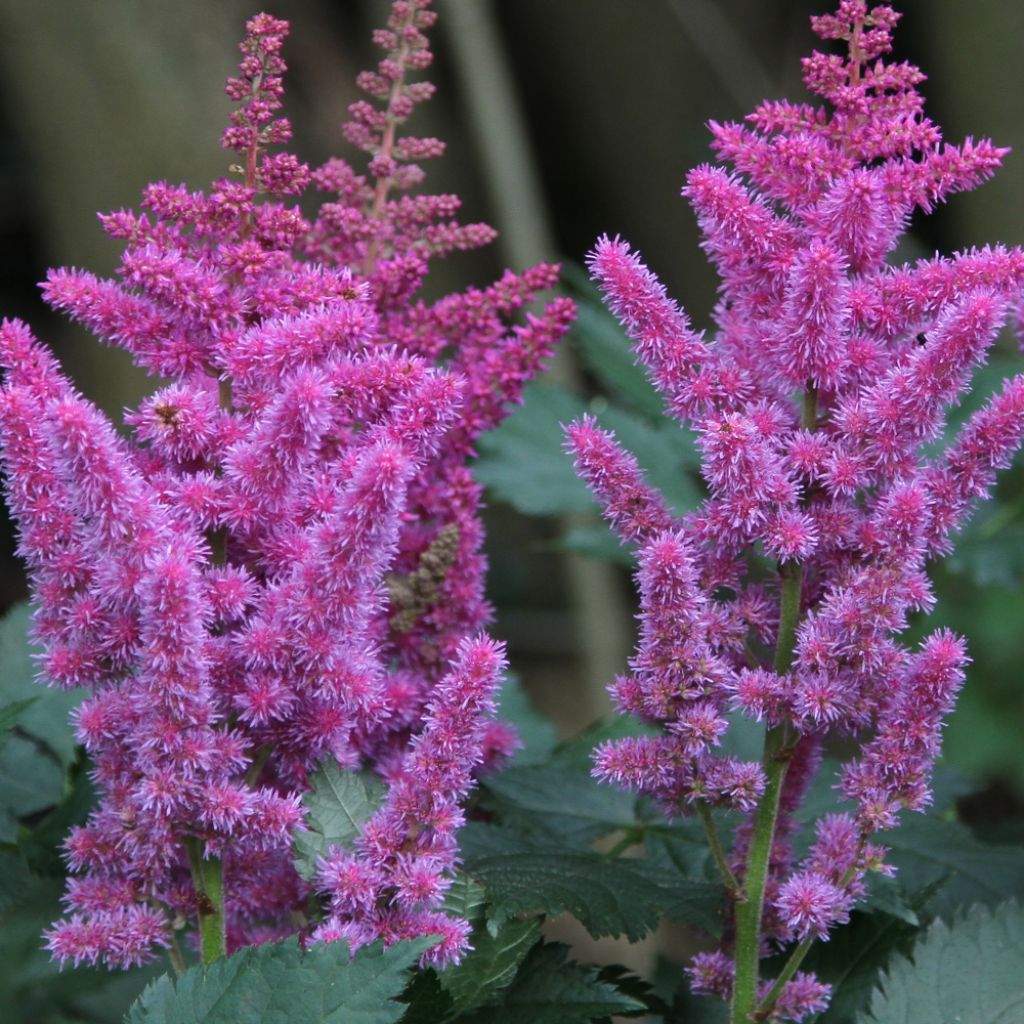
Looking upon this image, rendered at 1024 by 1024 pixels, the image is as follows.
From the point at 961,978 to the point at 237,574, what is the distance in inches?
31.5

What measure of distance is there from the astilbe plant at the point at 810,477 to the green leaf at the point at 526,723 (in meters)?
0.64

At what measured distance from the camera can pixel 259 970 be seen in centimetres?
130

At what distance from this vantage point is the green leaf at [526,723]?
2.08m

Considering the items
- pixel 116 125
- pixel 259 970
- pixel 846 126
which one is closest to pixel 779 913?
pixel 259 970

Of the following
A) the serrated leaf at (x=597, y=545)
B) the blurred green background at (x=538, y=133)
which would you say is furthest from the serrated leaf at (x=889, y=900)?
the blurred green background at (x=538, y=133)

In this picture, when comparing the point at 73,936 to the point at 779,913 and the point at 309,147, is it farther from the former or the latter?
the point at 309,147

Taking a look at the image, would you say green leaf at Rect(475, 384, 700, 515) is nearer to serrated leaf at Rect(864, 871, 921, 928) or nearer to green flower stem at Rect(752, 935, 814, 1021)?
serrated leaf at Rect(864, 871, 921, 928)

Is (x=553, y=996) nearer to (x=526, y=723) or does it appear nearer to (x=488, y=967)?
(x=488, y=967)

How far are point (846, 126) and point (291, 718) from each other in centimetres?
78

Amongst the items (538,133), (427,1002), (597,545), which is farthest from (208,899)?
(538,133)

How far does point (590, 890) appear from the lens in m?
1.43

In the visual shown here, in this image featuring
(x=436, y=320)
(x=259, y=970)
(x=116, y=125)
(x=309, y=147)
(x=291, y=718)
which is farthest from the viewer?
(x=309, y=147)

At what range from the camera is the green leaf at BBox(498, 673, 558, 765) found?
208 cm

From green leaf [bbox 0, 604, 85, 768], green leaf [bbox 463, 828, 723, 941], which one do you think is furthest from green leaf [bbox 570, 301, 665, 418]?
green leaf [bbox 463, 828, 723, 941]
